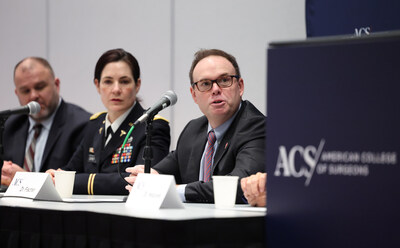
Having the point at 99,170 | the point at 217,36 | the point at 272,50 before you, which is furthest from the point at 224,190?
the point at 217,36

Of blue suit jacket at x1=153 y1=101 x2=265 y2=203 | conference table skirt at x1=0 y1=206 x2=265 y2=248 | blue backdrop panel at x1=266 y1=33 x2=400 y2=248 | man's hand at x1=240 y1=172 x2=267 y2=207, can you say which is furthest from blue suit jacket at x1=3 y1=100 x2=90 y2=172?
blue backdrop panel at x1=266 y1=33 x2=400 y2=248

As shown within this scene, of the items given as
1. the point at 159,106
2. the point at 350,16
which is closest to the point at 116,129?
the point at 159,106

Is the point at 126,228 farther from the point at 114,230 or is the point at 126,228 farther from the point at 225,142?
the point at 225,142

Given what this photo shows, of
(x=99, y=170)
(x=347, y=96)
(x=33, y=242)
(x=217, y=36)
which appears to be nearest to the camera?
(x=347, y=96)

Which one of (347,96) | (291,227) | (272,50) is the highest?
(272,50)

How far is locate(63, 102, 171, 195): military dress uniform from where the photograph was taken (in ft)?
10.2

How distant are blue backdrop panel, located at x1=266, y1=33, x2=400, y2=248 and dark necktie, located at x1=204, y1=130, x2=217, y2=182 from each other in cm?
127

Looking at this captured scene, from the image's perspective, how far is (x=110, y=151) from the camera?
337cm

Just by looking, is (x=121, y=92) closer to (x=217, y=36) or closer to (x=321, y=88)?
(x=217, y=36)

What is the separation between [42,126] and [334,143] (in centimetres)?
305

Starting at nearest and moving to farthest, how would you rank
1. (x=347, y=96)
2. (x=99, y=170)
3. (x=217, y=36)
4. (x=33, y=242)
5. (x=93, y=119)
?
(x=347, y=96) → (x=33, y=242) → (x=99, y=170) → (x=93, y=119) → (x=217, y=36)

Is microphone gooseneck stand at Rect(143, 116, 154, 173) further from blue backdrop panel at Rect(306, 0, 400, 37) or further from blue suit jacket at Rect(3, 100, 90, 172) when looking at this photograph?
blue suit jacket at Rect(3, 100, 90, 172)

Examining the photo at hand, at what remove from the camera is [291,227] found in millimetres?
1389

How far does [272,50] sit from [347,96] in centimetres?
22
